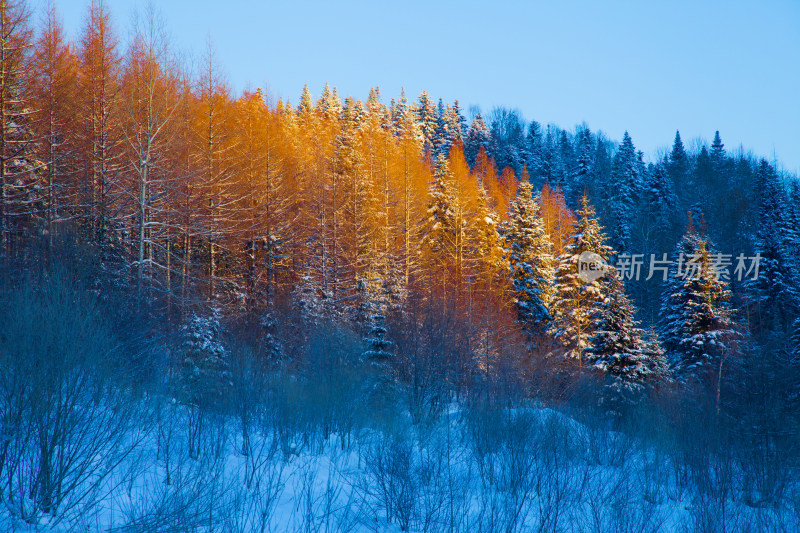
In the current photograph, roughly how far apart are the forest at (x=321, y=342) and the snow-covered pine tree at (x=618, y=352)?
14 cm

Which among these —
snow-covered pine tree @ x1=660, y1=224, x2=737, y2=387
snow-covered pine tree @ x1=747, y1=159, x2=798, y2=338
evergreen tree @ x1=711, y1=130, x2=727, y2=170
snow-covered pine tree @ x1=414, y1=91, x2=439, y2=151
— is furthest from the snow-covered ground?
evergreen tree @ x1=711, y1=130, x2=727, y2=170

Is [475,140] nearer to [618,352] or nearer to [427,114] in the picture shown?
[427,114]

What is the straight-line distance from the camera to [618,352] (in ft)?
84.9

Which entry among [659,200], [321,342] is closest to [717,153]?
[659,200]

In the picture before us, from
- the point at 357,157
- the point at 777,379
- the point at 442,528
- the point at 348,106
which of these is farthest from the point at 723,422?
the point at 348,106

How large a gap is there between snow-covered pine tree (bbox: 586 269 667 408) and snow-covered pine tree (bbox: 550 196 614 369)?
1.73 m

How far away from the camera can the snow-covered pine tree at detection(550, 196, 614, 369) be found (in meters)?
29.0

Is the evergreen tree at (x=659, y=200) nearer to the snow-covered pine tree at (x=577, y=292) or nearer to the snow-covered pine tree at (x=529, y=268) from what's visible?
the snow-covered pine tree at (x=529, y=268)

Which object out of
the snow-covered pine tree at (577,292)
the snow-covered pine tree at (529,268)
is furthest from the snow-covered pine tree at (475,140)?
the snow-covered pine tree at (577,292)

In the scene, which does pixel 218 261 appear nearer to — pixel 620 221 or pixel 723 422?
pixel 723 422

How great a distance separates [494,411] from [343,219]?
1987cm

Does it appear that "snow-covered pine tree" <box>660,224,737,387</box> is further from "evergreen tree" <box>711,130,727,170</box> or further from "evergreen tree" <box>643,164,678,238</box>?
"evergreen tree" <box>711,130,727,170</box>

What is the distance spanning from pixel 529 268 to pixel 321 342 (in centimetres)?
1989

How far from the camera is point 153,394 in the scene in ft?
37.8
